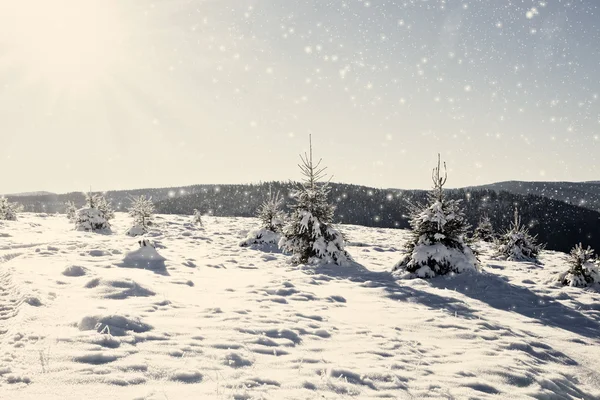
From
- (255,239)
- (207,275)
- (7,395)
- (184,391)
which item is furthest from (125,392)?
(255,239)

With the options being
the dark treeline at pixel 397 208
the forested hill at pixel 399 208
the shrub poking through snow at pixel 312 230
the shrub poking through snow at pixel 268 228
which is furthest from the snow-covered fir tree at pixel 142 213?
the forested hill at pixel 399 208

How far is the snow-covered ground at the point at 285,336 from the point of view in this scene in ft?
14.0

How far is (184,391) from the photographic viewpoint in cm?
395

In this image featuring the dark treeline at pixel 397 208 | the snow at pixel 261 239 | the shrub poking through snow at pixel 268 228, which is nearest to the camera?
the snow at pixel 261 239

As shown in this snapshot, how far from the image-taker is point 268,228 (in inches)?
861

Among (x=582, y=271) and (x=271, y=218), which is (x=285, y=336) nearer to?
(x=582, y=271)

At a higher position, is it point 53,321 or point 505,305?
point 53,321

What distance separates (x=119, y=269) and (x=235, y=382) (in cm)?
867

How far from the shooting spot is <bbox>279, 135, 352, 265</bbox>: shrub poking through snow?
577 inches

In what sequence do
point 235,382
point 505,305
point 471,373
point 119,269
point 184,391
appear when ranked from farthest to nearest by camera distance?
point 119,269, point 505,305, point 471,373, point 235,382, point 184,391

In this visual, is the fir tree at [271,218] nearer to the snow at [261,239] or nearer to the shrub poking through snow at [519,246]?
the snow at [261,239]

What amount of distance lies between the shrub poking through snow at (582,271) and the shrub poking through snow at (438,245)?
113 inches

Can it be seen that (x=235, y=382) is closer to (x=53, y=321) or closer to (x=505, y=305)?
(x=53, y=321)

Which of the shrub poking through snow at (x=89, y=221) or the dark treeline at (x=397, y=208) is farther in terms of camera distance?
the dark treeline at (x=397, y=208)
